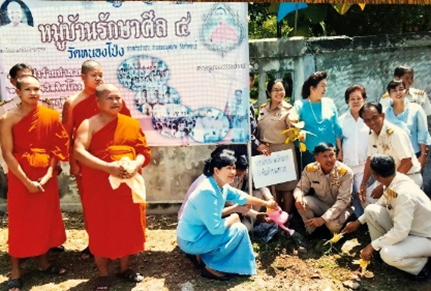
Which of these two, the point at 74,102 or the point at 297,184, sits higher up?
the point at 74,102

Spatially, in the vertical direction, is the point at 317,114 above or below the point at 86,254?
above

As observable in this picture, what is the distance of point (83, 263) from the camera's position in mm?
4949

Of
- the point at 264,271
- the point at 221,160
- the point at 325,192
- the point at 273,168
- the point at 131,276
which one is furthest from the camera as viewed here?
the point at 273,168

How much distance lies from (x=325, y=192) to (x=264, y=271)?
1.07 metres

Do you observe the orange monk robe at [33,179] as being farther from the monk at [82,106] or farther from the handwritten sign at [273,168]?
the handwritten sign at [273,168]

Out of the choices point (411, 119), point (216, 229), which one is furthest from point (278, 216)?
point (411, 119)

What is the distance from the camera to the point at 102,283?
440 cm

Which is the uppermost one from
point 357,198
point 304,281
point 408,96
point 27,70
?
point 27,70

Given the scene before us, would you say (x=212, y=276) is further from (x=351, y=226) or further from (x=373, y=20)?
(x=373, y=20)

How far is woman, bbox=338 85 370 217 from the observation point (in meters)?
5.29

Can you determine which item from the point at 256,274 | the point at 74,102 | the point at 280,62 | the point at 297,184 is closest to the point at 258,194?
the point at 297,184

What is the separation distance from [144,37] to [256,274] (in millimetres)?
2585

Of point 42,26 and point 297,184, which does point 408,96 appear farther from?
point 42,26

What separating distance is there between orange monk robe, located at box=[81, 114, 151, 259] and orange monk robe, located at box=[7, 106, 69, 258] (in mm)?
406
